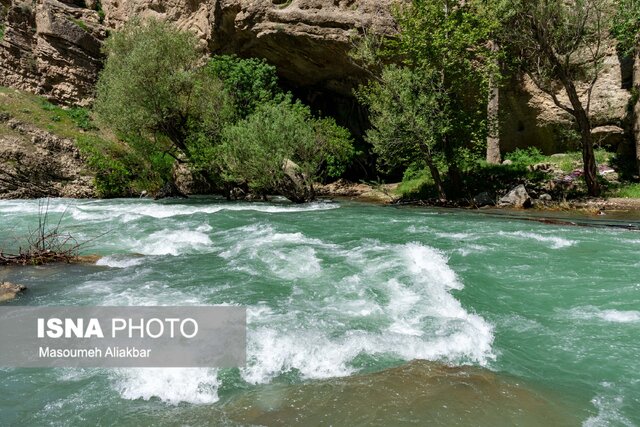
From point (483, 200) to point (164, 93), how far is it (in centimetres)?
1487

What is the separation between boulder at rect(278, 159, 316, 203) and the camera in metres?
21.5

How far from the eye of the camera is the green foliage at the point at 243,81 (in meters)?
25.6

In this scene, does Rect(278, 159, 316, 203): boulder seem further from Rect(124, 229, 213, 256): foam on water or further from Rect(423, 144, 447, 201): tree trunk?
Rect(124, 229, 213, 256): foam on water

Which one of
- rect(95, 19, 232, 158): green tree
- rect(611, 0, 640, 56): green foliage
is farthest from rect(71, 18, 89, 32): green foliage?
rect(611, 0, 640, 56): green foliage

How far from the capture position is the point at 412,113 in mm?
A: 18453

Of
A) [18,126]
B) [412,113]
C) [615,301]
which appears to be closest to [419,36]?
[412,113]

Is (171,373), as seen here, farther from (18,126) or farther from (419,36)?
(18,126)

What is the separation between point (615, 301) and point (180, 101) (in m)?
20.5

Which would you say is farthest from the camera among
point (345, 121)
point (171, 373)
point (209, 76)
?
point (345, 121)

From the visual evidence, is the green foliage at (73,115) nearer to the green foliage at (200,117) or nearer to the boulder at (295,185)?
the green foliage at (200,117)

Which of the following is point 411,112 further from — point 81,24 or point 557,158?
point 81,24

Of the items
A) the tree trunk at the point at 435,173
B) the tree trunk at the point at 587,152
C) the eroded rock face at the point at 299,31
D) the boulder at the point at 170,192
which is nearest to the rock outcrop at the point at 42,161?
the boulder at the point at 170,192

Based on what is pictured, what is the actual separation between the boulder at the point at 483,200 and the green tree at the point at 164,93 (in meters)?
12.2
